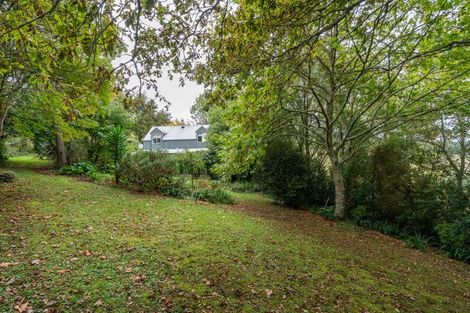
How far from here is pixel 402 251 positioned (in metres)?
6.20

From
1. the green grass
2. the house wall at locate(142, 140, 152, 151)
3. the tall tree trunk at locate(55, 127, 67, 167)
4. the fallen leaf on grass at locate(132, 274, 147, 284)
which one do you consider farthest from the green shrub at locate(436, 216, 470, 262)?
the house wall at locate(142, 140, 152, 151)

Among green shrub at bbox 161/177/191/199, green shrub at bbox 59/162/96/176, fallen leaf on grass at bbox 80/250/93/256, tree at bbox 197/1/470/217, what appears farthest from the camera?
green shrub at bbox 59/162/96/176

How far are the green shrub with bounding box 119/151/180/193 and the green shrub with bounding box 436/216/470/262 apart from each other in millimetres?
8582

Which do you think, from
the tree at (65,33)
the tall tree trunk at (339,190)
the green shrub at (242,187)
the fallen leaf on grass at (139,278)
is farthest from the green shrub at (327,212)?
the tree at (65,33)

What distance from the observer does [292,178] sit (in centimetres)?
1027

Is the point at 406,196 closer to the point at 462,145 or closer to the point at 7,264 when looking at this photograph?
the point at 462,145

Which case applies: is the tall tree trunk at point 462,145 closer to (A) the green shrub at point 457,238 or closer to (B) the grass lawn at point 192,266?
(A) the green shrub at point 457,238

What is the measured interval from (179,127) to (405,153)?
27936 mm

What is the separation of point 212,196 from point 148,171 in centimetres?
259

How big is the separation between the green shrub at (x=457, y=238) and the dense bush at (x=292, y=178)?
14.0 ft

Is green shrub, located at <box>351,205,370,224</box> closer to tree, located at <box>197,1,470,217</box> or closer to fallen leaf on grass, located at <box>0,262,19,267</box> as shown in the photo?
tree, located at <box>197,1,470,217</box>

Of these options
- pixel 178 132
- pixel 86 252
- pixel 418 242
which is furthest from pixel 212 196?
pixel 178 132

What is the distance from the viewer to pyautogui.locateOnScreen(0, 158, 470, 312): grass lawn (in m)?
2.90

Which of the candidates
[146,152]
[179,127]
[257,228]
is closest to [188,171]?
[146,152]
